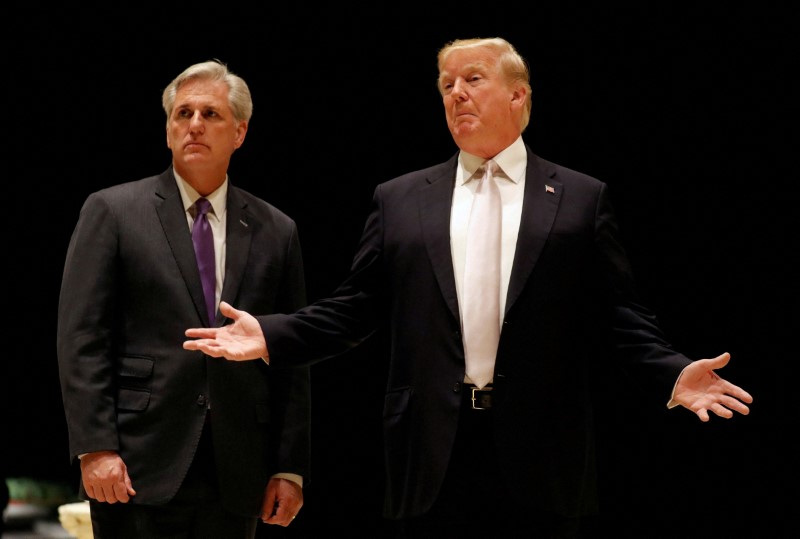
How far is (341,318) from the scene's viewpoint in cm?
294

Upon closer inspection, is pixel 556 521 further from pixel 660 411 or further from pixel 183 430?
pixel 660 411

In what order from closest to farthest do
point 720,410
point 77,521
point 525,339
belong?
point 720,410 < point 525,339 < point 77,521

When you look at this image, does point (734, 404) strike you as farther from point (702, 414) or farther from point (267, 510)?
point (267, 510)

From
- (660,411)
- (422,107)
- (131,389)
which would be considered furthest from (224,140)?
(660,411)

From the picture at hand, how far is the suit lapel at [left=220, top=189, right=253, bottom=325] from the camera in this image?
308 centimetres

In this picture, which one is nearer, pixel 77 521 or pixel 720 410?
pixel 720 410

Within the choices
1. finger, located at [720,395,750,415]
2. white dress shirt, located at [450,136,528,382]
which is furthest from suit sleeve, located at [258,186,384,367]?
finger, located at [720,395,750,415]

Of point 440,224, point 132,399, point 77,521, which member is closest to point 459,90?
point 440,224

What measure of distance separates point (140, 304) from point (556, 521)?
1250 millimetres

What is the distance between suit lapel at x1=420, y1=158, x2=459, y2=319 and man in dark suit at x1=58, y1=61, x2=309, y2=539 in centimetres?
56

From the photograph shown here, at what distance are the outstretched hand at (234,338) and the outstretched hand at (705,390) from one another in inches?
40.6

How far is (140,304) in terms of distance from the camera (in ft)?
9.91

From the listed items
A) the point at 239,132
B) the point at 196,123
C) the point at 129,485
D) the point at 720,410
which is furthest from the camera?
the point at 239,132

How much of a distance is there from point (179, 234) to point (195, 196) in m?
0.16
